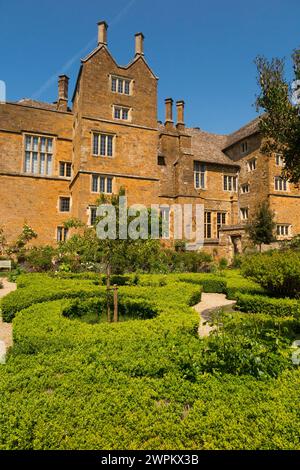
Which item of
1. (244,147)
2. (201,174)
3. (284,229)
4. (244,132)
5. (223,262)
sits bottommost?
(223,262)

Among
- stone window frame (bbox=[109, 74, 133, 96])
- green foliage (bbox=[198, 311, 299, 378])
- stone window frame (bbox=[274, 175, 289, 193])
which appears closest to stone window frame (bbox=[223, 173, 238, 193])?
stone window frame (bbox=[274, 175, 289, 193])

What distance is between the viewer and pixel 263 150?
13.6 metres

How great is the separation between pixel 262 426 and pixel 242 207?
91.2 feet

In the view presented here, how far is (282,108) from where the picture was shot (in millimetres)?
11602

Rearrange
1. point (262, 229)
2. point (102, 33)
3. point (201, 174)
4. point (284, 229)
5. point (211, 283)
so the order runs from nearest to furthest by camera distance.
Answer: point (211, 283)
point (262, 229)
point (102, 33)
point (284, 229)
point (201, 174)

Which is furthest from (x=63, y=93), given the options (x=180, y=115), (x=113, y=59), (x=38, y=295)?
(x=38, y=295)

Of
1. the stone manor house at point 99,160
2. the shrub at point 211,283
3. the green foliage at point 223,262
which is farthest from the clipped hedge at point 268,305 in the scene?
the stone manor house at point 99,160

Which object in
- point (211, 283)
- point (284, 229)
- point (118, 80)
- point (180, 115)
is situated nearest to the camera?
point (211, 283)

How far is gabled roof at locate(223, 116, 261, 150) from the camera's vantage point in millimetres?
28328

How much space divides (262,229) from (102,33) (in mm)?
19332

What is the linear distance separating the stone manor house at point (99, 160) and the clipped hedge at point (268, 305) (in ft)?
47.6

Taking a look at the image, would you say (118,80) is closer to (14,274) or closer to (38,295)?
(14,274)

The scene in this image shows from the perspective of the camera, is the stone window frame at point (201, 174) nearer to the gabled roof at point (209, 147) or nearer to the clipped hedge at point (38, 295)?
the gabled roof at point (209, 147)

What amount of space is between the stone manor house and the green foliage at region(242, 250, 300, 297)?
14.2 meters
